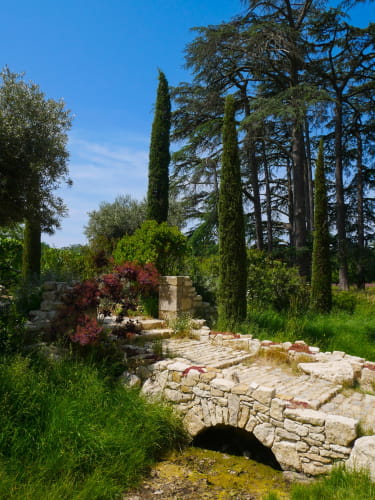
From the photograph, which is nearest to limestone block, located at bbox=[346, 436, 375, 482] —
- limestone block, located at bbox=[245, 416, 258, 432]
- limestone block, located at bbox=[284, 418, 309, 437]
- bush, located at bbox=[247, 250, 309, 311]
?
limestone block, located at bbox=[284, 418, 309, 437]

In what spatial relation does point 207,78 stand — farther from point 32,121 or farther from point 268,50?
point 32,121

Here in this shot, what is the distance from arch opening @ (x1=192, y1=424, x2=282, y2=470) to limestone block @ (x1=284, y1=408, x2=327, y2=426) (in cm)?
84

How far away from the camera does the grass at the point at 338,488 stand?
3326 mm

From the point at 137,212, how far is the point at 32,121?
12.1 meters

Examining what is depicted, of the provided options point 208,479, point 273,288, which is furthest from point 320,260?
point 208,479

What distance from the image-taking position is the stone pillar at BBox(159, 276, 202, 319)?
8.61 m

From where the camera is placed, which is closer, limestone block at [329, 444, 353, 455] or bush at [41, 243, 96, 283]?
limestone block at [329, 444, 353, 455]

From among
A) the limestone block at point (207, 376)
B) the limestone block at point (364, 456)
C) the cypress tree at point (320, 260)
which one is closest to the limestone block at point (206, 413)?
the limestone block at point (207, 376)

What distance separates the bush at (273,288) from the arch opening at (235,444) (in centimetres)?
506

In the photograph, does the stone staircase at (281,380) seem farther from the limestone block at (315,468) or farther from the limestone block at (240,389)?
the limestone block at (315,468)

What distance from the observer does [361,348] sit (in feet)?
27.6

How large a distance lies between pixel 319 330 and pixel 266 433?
16.3 ft

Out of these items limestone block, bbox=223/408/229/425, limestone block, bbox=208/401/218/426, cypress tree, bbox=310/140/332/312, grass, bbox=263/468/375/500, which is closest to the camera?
grass, bbox=263/468/375/500

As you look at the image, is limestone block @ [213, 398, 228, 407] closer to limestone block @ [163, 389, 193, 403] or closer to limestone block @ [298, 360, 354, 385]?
limestone block @ [163, 389, 193, 403]
